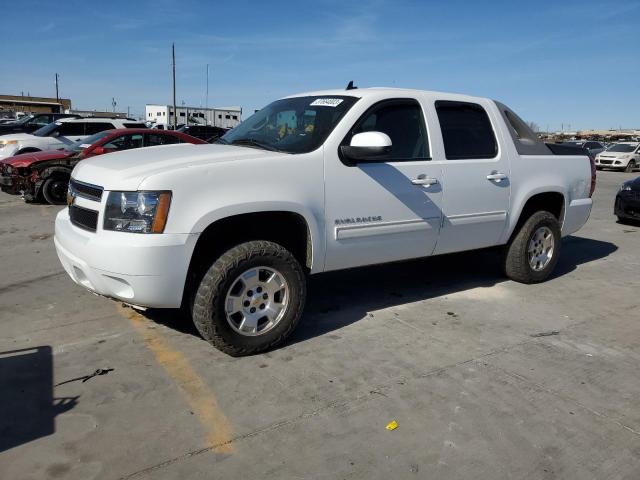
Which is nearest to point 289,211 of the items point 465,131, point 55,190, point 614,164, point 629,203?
point 465,131

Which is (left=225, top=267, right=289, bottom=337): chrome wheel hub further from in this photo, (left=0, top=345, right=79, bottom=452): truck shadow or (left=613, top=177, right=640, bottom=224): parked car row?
(left=613, top=177, right=640, bottom=224): parked car row

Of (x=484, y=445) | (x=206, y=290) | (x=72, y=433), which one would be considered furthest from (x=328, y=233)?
(x=72, y=433)

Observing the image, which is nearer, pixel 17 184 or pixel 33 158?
pixel 17 184

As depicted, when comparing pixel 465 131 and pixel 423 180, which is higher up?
pixel 465 131

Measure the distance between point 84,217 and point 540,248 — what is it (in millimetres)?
4460

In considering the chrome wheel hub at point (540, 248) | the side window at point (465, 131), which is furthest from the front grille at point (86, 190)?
the chrome wheel hub at point (540, 248)

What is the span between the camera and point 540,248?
18.9 ft

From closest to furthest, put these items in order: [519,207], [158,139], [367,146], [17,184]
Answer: [367,146]
[519,207]
[17,184]
[158,139]

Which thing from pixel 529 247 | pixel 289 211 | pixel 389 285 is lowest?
pixel 389 285

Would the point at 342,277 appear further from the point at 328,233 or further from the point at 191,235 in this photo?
the point at 191,235

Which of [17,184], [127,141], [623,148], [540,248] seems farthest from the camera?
[623,148]

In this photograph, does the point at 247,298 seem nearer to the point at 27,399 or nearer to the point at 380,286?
the point at 27,399

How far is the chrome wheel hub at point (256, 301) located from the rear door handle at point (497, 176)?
7.49ft

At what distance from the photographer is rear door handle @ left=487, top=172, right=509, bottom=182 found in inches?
194
